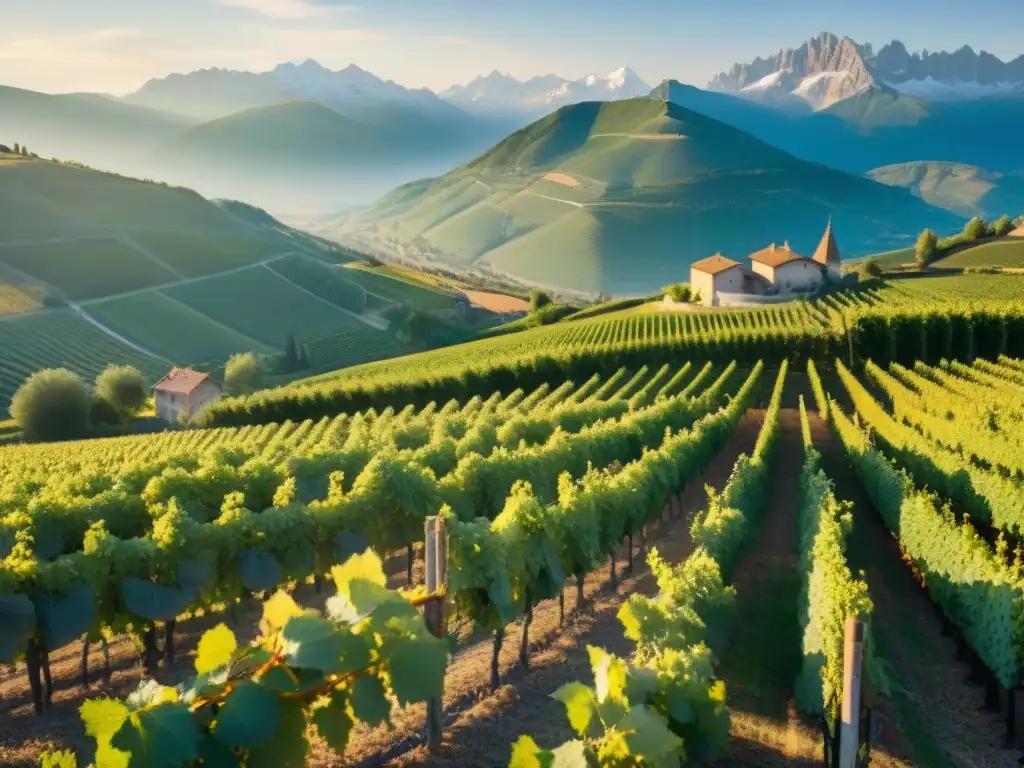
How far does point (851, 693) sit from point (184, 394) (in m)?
69.7

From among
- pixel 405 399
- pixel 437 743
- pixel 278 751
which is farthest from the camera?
pixel 405 399

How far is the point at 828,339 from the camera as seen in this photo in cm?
4638

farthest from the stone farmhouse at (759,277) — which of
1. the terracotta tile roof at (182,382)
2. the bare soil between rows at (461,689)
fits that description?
the bare soil between rows at (461,689)

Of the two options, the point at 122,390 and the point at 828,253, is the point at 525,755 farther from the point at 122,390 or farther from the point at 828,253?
the point at 828,253

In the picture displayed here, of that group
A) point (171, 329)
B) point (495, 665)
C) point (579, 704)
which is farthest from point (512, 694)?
point (171, 329)

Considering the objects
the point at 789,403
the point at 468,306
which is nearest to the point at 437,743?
the point at 789,403

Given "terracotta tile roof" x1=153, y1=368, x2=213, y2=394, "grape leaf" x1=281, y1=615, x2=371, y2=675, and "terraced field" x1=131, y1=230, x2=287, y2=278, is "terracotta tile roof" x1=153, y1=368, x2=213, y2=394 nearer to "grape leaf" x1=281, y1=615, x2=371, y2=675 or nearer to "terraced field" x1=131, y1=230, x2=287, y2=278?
"terraced field" x1=131, y1=230, x2=287, y2=278

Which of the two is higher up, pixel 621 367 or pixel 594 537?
pixel 594 537

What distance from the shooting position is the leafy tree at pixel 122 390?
67188 millimetres

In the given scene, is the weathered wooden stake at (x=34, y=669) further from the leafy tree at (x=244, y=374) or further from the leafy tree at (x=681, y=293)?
the leafy tree at (x=681, y=293)

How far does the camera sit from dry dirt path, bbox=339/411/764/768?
761 centimetres

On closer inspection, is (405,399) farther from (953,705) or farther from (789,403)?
(953,705)

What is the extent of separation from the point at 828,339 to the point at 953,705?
3890 centimetres

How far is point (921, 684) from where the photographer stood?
35.4 ft
